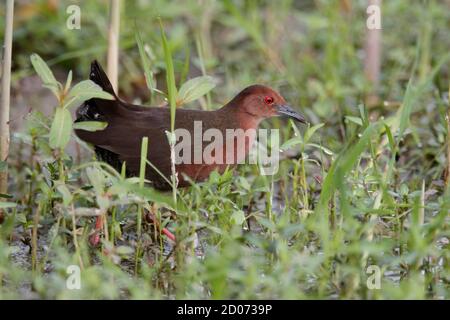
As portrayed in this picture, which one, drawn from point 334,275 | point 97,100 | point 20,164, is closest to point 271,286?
point 334,275

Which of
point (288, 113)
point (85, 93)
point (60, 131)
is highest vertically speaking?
point (288, 113)

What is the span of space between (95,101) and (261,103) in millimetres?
917

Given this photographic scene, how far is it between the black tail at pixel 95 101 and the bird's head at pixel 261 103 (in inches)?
27.8

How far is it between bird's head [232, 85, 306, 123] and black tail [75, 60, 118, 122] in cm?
71

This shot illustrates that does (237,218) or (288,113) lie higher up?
(288,113)

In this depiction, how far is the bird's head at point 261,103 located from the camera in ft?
16.7

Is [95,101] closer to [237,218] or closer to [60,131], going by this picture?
[60,131]

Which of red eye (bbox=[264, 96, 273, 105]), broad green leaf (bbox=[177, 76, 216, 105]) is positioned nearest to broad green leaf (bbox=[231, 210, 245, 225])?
broad green leaf (bbox=[177, 76, 216, 105])

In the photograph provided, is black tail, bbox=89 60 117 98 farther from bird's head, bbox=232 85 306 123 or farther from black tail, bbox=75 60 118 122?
bird's head, bbox=232 85 306 123

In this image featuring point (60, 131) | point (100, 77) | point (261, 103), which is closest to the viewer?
point (60, 131)

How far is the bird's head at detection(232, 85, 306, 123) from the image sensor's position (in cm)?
510

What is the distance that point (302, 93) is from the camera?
6.55 m

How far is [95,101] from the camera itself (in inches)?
186

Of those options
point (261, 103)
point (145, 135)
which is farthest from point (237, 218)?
point (261, 103)
